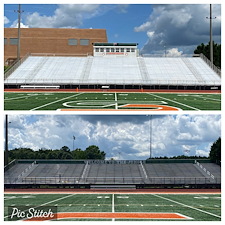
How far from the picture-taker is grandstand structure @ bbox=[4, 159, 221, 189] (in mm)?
27812

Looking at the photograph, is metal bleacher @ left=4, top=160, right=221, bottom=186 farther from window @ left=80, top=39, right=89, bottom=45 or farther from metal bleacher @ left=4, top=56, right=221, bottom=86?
window @ left=80, top=39, right=89, bottom=45

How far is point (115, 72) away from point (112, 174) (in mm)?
9435

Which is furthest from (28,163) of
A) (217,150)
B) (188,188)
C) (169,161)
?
(217,150)

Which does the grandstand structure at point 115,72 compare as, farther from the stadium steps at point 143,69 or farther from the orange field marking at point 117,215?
Answer: the orange field marking at point 117,215

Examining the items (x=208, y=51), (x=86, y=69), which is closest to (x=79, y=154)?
(x=208, y=51)

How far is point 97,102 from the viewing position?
2045 centimetres

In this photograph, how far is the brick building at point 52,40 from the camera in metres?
57.5

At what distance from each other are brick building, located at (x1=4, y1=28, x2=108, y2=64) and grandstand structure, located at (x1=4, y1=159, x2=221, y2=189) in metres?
26.3

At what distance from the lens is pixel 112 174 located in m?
32.0

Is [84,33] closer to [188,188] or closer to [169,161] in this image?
[169,161]

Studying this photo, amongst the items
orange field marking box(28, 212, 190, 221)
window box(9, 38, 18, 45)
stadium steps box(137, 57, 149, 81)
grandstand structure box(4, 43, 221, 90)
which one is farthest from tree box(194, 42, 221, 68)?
orange field marking box(28, 212, 190, 221)

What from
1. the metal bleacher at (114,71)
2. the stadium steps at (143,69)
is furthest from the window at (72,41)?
the stadium steps at (143,69)

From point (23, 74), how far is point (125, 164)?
1314 centimetres

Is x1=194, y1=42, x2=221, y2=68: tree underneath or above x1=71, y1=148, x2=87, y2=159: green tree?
above
